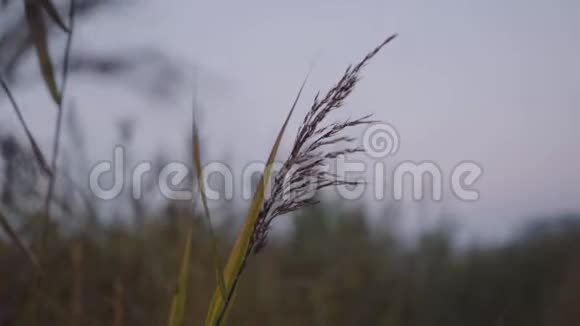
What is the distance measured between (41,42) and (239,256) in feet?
1.45

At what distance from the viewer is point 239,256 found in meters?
0.72

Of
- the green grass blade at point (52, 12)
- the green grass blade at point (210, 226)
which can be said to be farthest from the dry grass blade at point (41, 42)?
the green grass blade at point (210, 226)

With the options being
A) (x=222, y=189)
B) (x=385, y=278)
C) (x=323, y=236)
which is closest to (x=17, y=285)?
(x=222, y=189)

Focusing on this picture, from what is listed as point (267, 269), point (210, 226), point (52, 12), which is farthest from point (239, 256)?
point (267, 269)

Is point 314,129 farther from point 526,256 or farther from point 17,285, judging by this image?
point 526,256

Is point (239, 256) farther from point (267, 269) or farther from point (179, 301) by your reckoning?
point (267, 269)

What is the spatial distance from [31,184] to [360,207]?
2175 mm

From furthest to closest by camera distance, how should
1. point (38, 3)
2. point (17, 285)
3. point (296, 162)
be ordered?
1. point (17, 285)
2. point (38, 3)
3. point (296, 162)

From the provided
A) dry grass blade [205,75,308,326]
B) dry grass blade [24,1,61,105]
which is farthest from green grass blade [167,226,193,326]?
dry grass blade [24,1,61,105]

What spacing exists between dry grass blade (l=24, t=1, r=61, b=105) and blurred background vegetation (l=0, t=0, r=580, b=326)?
0.14 feet

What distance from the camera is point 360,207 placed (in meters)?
3.38

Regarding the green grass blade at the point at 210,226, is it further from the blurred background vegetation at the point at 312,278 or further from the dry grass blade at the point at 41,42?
the blurred background vegetation at the point at 312,278

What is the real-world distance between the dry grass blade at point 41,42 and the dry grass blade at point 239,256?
1.10 ft

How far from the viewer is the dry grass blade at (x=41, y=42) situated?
89 cm
